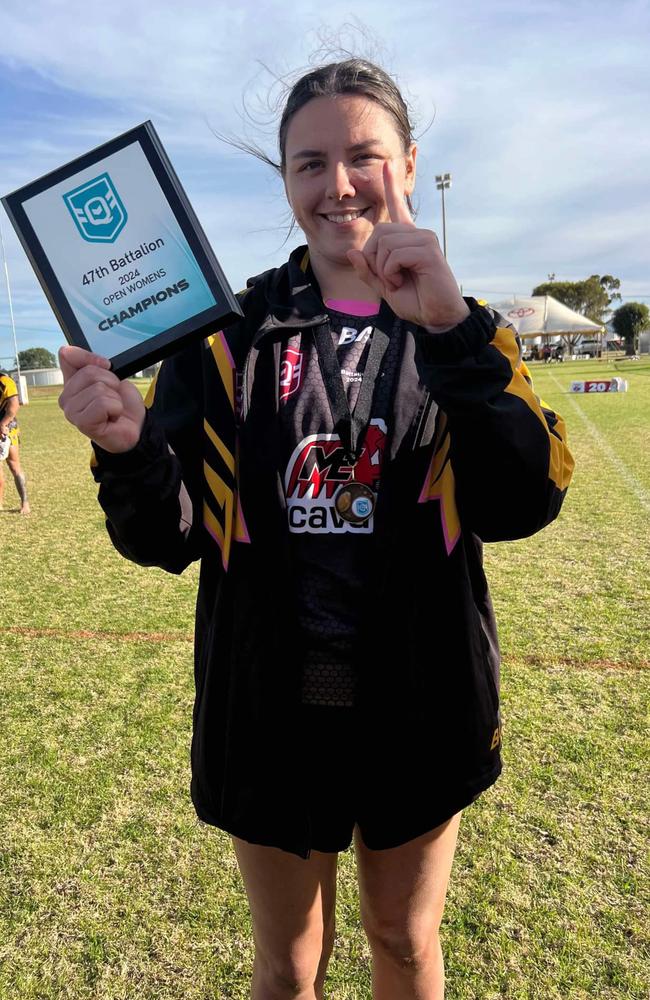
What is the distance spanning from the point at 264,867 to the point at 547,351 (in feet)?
222

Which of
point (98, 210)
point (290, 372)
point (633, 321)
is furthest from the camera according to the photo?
point (633, 321)

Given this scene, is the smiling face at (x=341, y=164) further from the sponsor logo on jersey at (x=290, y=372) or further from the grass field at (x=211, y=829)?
the grass field at (x=211, y=829)

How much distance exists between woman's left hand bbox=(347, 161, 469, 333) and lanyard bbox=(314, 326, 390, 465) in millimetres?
176

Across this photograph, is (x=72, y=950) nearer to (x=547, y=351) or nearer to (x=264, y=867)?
(x=264, y=867)

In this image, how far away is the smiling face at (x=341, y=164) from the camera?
1.41 meters

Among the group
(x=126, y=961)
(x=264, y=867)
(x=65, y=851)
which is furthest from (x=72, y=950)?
(x=264, y=867)

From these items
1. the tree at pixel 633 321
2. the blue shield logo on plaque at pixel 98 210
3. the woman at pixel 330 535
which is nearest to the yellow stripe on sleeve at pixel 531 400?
the woman at pixel 330 535

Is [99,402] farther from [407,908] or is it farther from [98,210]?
[407,908]

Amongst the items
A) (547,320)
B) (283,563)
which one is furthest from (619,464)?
(547,320)

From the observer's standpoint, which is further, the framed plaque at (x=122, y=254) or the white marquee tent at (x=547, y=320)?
the white marquee tent at (x=547, y=320)

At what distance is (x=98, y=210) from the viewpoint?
52.7 inches

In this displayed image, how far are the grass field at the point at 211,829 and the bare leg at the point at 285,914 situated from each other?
0.70 metres

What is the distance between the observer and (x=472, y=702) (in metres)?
1.45

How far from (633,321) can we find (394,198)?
77.3m
